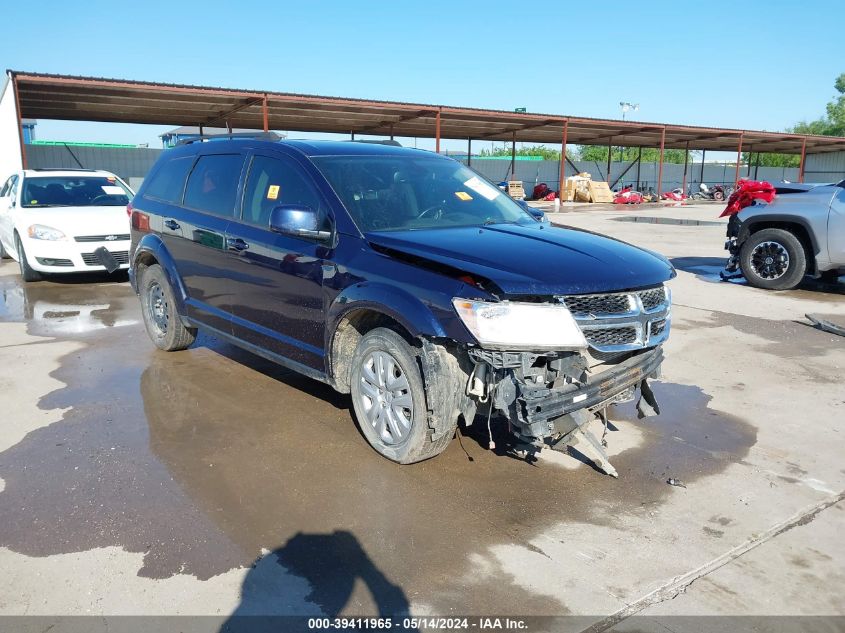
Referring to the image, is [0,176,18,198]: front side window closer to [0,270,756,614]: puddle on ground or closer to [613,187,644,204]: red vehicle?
[0,270,756,614]: puddle on ground

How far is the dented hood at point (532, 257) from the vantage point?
3436 mm

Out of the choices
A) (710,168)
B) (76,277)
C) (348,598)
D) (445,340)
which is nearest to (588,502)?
(445,340)

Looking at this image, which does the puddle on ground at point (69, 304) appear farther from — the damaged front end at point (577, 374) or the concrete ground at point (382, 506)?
the damaged front end at point (577, 374)

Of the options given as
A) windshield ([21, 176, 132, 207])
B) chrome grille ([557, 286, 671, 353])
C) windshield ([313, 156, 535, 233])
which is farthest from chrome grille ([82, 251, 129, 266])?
chrome grille ([557, 286, 671, 353])

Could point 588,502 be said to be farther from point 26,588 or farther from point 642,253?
point 26,588

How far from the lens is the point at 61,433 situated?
14.8 feet

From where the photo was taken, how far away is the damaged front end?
11.0ft

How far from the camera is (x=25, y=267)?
33.1 ft

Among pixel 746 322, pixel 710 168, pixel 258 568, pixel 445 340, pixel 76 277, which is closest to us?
pixel 258 568

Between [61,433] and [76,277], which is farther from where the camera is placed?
[76,277]

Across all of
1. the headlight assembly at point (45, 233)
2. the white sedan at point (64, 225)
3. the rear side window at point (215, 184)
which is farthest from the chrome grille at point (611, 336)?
the headlight assembly at point (45, 233)

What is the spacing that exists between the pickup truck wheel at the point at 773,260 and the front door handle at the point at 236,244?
311 inches

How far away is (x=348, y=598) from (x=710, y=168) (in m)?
52.9

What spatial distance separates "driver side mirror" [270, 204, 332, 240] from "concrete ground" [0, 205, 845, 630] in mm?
1371
